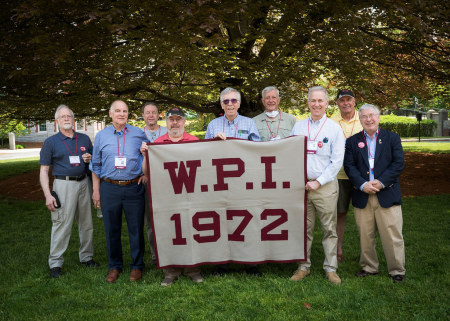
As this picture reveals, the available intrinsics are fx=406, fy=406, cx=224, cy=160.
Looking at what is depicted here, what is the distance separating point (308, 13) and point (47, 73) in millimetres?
5930

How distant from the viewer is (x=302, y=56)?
10.8 m

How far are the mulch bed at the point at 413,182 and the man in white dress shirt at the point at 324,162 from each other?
7.03m

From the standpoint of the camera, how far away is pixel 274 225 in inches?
197

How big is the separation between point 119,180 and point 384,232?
130 inches

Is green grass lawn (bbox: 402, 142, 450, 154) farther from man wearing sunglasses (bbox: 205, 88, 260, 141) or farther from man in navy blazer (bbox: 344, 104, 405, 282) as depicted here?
man wearing sunglasses (bbox: 205, 88, 260, 141)

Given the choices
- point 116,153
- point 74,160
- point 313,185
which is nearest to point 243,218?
point 313,185

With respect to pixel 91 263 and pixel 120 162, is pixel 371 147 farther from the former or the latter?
pixel 91 263

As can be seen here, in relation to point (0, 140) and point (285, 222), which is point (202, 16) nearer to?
point (285, 222)

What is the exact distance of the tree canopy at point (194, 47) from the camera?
22.8 ft

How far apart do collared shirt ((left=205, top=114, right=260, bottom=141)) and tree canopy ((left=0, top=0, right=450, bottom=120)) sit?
174 centimetres

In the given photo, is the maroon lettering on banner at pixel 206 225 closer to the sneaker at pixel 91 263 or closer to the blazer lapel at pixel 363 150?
the sneaker at pixel 91 263

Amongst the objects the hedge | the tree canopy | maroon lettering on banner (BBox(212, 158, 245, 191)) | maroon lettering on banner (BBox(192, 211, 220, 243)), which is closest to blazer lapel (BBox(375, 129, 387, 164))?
maroon lettering on banner (BBox(212, 158, 245, 191))

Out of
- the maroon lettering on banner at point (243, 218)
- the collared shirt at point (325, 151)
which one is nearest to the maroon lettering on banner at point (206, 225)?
the maroon lettering on banner at point (243, 218)

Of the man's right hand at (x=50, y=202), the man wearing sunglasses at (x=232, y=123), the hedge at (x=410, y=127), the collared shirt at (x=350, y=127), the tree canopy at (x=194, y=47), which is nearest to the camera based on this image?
the man wearing sunglasses at (x=232, y=123)
